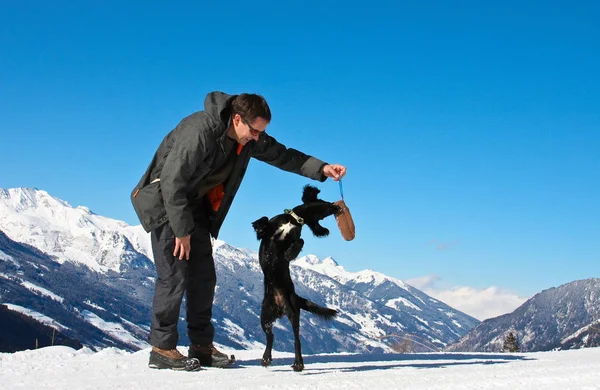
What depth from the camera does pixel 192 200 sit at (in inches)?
243

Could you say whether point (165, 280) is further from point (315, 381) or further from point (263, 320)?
point (315, 381)

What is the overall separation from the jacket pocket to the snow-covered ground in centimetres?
132

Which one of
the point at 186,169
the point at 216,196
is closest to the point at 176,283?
the point at 216,196

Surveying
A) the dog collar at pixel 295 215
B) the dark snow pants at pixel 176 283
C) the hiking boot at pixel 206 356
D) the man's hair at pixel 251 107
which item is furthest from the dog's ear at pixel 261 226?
the hiking boot at pixel 206 356

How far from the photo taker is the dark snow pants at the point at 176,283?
5863 millimetres

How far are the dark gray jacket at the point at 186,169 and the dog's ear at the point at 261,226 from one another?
37 centimetres

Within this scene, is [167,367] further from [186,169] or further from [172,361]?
[186,169]

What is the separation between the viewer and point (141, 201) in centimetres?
584

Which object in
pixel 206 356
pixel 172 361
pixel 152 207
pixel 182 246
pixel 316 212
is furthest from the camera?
pixel 206 356

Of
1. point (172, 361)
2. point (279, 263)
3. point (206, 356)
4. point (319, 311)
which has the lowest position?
point (172, 361)

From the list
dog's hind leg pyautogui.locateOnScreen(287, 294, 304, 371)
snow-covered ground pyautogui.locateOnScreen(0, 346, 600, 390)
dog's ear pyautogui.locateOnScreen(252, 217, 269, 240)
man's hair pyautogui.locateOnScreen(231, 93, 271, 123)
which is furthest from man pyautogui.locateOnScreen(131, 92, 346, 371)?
dog's hind leg pyautogui.locateOnScreen(287, 294, 304, 371)

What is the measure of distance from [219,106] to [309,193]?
4.55ft

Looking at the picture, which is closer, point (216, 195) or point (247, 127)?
point (247, 127)

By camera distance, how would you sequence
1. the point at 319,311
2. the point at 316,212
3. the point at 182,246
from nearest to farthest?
the point at 182,246 → the point at 316,212 → the point at 319,311
